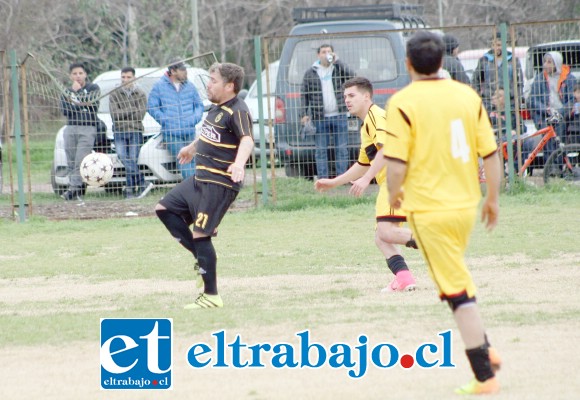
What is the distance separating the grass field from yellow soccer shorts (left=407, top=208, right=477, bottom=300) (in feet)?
1.88

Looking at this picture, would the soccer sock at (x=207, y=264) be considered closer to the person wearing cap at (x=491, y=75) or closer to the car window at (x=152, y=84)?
the car window at (x=152, y=84)

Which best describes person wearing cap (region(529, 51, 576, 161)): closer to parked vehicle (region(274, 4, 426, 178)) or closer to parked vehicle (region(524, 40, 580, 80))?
parked vehicle (region(524, 40, 580, 80))

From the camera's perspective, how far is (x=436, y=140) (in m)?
5.96

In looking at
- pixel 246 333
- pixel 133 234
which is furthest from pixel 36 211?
pixel 246 333

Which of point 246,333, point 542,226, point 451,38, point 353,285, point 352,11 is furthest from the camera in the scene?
point 352,11

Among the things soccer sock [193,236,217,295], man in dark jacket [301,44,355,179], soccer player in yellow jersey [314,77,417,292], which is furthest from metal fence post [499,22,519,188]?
soccer sock [193,236,217,295]

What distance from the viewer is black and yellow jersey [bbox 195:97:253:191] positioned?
877 centimetres

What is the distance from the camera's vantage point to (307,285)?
9.71m

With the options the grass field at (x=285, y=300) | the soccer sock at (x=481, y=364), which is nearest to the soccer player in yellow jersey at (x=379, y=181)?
the grass field at (x=285, y=300)

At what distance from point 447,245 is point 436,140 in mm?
558

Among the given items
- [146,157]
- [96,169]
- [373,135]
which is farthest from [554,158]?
[373,135]

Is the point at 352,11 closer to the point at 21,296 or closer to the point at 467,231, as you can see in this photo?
the point at 21,296

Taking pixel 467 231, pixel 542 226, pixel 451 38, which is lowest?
pixel 542 226

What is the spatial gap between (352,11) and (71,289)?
34.3 feet
